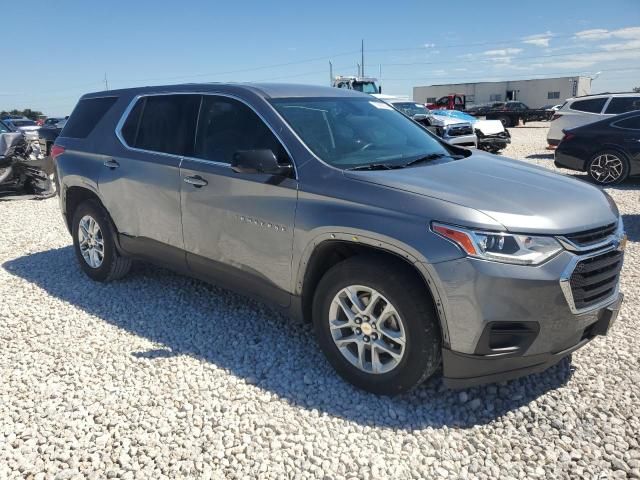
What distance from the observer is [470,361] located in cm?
267

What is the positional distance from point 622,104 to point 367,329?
1267 cm

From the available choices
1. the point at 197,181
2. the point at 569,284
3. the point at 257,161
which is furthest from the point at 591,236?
the point at 197,181

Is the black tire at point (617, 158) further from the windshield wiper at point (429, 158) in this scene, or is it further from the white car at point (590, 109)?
the windshield wiper at point (429, 158)

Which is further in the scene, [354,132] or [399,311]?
[354,132]

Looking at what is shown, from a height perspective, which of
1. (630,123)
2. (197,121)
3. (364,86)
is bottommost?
(630,123)

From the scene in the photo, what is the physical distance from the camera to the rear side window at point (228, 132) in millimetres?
3500

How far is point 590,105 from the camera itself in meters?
13.1

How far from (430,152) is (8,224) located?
7118mm

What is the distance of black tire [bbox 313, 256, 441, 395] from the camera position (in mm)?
2756

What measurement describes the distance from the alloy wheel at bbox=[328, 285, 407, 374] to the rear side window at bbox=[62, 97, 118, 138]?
3191mm

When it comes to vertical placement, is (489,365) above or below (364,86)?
below

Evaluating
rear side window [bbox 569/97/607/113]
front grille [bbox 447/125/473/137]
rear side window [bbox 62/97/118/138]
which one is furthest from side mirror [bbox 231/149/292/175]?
rear side window [bbox 569/97/607/113]

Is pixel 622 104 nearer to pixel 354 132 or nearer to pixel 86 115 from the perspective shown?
pixel 354 132

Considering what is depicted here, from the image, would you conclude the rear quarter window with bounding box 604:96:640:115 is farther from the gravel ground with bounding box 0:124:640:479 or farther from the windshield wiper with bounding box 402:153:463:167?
the windshield wiper with bounding box 402:153:463:167
